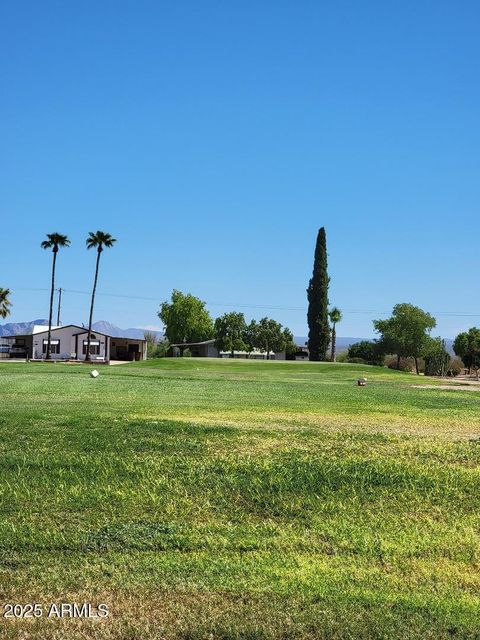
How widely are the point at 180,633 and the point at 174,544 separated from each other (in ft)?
5.65

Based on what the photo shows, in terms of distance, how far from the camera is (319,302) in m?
89.2

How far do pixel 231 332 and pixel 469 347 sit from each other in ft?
135

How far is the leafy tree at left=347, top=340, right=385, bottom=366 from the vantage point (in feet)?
356

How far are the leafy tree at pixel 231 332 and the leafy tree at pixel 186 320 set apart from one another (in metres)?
6.40

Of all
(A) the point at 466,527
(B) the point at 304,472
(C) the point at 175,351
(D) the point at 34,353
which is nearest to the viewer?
(A) the point at 466,527

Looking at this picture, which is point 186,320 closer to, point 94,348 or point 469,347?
point 94,348

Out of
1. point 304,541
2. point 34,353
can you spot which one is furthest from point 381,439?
point 34,353

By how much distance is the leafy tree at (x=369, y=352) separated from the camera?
108m

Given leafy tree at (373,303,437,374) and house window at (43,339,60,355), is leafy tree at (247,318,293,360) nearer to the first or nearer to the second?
leafy tree at (373,303,437,374)

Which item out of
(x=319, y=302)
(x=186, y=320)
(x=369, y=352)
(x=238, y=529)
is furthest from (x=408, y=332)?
(x=238, y=529)

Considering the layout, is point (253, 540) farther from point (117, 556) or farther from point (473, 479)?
point (473, 479)

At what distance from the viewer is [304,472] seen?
29.4 ft

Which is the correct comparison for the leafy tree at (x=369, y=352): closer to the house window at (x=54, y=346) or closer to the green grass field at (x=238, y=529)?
the house window at (x=54, y=346)

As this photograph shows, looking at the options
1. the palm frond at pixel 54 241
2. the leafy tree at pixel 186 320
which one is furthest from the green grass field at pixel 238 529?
the leafy tree at pixel 186 320
